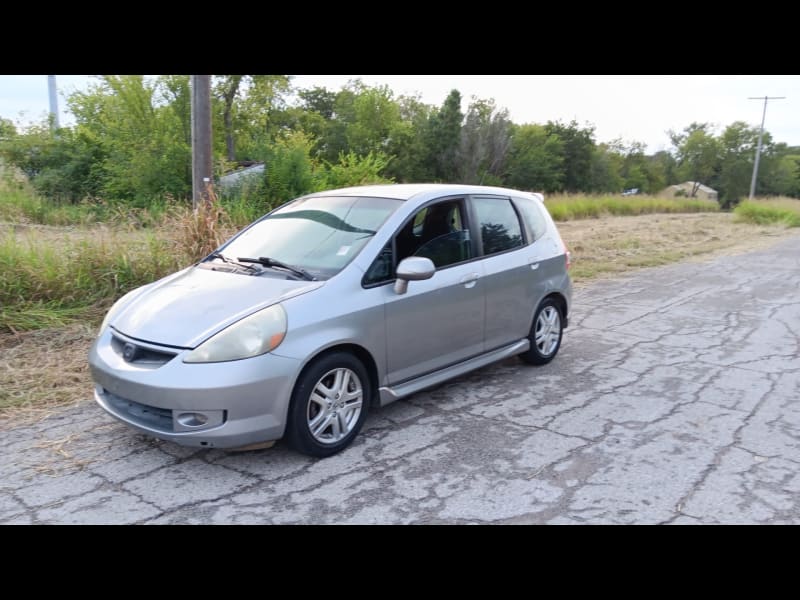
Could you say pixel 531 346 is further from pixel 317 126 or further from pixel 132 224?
pixel 317 126

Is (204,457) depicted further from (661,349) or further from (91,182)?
(91,182)

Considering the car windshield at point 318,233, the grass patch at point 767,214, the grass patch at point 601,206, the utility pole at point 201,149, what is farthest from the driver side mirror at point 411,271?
the grass patch at point 767,214

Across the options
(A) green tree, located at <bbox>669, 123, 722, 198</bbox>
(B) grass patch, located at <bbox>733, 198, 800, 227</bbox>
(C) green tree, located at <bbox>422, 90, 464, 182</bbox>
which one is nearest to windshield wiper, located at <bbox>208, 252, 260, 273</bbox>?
(B) grass patch, located at <bbox>733, 198, 800, 227</bbox>

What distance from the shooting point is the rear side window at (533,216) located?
5.46m

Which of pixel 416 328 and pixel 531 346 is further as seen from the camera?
pixel 531 346

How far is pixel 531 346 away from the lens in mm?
5480

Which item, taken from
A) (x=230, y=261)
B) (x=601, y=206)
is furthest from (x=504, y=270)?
Result: (x=601, y=206)

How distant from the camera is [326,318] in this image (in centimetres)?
364

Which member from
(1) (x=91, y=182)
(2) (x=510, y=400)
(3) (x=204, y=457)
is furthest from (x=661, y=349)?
(1) (x=91, y=182)

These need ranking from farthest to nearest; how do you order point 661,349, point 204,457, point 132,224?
1. point 132,224
2. point 661,349
3. point 204,457

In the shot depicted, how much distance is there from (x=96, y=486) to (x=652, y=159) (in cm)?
9214
